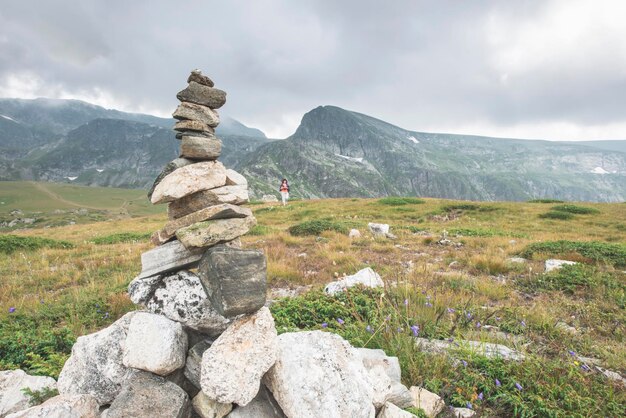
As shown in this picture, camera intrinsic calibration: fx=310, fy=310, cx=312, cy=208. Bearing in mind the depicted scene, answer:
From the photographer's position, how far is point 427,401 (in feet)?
11.6

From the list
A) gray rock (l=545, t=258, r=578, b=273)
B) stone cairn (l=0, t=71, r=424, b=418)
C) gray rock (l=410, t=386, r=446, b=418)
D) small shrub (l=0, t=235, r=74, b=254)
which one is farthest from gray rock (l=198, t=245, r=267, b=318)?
small shrub (l=0, t=235, r=74, b=254)

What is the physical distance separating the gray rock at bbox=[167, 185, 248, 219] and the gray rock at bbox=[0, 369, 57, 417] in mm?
2465

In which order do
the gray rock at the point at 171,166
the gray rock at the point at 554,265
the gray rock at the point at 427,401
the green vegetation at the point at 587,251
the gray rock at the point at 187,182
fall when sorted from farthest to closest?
1. the green vegetation at the point at 587,251
2. the gray rock at the point at 554,265
3. the gray rock at the point at 171,166
4. the gray rock at the point at 187,182
5. the gray rock at the point at 427,401

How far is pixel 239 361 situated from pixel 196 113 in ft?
12.1

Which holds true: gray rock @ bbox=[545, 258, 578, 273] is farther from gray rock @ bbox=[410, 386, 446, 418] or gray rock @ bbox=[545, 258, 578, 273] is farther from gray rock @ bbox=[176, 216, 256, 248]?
gray rock @ bbox=[176, 216, 256, 248]

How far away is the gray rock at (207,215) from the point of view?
3.97 meters

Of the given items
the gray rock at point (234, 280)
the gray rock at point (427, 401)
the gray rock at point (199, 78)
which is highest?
the gray rock at point (199, 78)

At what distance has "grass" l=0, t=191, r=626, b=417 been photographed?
3834mm

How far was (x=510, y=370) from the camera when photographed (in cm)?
400

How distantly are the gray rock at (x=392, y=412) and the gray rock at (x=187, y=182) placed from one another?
3.48 metres

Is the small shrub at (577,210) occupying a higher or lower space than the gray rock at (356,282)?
lower

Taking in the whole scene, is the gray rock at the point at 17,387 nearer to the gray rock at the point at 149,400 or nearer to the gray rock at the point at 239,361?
the gray rock at the point at 149,400

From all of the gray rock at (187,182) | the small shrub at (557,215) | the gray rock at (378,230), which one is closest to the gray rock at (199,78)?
the gray rock at (187,182)

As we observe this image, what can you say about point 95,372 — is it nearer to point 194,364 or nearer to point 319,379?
point 194,364
